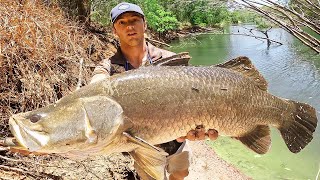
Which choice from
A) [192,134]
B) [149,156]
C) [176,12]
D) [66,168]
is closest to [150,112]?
[149,156]

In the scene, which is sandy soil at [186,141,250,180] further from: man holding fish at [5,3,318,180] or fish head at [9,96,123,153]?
fish head at [9,96,123,153]

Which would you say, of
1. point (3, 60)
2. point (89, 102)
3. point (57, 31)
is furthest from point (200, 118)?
point (57, 31)

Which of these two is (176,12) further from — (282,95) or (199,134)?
(199,134)

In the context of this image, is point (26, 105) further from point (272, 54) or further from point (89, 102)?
point (272, 54)

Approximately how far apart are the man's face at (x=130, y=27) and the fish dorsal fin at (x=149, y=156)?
1070mm

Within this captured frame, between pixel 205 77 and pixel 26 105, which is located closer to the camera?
pixel 205 77

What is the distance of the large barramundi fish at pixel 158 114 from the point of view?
2.04 m

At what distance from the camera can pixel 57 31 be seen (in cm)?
734

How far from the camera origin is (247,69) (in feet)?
9.31

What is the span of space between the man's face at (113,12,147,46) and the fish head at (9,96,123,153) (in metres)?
0.92

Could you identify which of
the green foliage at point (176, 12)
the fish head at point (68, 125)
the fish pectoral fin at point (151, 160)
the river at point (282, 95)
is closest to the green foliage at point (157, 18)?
the green foliage at point (176, 12)

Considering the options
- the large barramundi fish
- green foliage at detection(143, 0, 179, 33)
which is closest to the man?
the large barramundi fish

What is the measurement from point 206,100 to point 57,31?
18.4ft

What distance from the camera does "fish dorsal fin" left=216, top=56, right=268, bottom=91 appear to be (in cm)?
282
